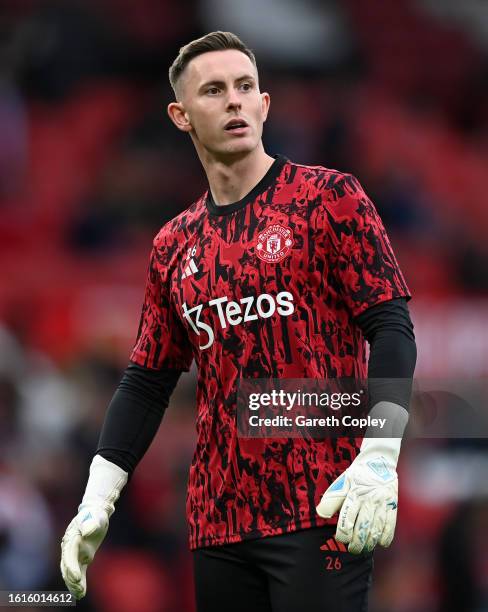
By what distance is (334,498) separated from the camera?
10.1 feet

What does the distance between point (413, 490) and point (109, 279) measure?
2.96 metres

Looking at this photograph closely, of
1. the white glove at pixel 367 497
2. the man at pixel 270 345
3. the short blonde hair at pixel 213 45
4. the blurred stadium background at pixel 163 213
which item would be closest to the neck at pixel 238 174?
the man at pixel 270 345

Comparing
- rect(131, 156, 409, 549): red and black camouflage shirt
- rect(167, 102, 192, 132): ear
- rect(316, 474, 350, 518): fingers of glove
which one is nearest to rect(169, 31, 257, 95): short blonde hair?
rect(167, 102, 192, 132): ear

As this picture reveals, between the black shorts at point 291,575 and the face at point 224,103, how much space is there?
1.09 meters

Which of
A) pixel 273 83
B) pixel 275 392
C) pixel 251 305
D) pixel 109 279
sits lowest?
pixel 275 392

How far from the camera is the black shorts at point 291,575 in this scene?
3.23m

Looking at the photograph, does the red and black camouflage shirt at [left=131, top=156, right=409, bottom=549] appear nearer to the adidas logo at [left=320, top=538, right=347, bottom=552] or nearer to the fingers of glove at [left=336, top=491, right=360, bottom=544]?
the adidas logo at [left=320, top=538, right=347, bottom=552]

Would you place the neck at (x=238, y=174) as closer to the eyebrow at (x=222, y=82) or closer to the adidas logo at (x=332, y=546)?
the eyebrow at (x=222, y=82)

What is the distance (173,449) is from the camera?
293 inches

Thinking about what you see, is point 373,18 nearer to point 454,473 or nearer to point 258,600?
point 454,473

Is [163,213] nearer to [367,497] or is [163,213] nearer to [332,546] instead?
[332,546]

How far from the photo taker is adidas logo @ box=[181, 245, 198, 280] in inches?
141

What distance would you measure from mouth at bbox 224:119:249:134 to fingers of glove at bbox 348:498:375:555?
1.15 m

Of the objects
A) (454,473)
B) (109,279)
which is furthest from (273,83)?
(454,473)
